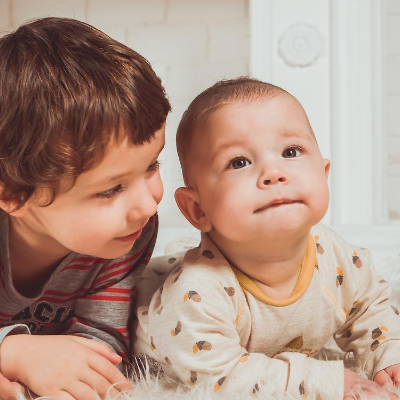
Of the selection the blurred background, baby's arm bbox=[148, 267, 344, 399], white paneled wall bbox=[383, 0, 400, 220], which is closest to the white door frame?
the blurred background

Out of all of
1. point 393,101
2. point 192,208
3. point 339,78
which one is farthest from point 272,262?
point 393,101

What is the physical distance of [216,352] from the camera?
0.85 m

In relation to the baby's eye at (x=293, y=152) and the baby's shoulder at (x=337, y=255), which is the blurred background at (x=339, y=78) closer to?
the baby's shoulder at (x=337, y=255)

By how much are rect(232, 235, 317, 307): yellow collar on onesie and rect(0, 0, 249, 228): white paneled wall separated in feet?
3.48

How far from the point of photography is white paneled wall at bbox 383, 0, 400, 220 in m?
1.91

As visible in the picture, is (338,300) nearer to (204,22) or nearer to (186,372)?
(186,372)

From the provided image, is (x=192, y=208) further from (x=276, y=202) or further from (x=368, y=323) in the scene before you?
(x=368, y=323)

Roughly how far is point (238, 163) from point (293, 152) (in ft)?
0.26

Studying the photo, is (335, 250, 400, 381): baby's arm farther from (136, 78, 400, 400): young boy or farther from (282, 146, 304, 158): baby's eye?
(282, 146, 304, 158): baby's eye

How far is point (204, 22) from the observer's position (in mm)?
2023

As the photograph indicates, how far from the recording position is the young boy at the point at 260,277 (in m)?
0.85

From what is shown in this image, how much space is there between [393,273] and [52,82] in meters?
0.82

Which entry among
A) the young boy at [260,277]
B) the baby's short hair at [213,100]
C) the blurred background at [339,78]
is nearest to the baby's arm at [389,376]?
the young boy at [260,277]

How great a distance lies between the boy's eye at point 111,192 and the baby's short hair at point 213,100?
0.15m
